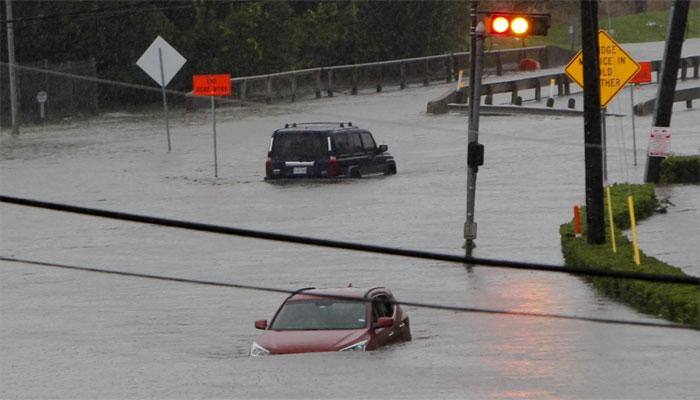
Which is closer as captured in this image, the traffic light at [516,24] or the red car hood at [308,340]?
the red car hood at [308,340]

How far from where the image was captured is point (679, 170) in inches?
1501

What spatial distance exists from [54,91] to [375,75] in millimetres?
14594

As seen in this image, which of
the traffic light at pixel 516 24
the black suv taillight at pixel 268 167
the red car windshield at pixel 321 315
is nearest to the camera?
the red car windshield at pixel 321 315

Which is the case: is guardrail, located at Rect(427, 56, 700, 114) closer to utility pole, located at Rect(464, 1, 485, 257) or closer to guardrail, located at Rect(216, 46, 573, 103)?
guardrail, located at Rect(216, 46, 573, 103)

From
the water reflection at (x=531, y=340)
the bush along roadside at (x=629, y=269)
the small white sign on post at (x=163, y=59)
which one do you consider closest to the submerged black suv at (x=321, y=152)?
the small white sign on post at (x=163, y=59)

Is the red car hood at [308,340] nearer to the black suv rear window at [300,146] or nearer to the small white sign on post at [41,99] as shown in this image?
the black suv rear window at [300,146]

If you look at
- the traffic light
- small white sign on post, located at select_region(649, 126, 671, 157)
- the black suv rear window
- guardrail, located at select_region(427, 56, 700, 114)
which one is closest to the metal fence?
guardrail, located at select_region(427, 56, 700, 114)

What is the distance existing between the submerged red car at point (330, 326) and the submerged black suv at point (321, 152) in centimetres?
1964

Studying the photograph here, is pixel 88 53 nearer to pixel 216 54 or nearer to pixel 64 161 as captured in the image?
pixel 216 54

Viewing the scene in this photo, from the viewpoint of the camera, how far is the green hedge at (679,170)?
125 feet

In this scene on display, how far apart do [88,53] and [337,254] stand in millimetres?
38164

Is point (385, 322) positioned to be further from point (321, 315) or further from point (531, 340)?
point (531, 340)

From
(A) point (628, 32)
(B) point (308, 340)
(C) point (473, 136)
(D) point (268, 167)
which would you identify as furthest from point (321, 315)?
(A) point (628, 32)

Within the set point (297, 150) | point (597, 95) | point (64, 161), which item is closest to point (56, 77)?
point (64, 161)
